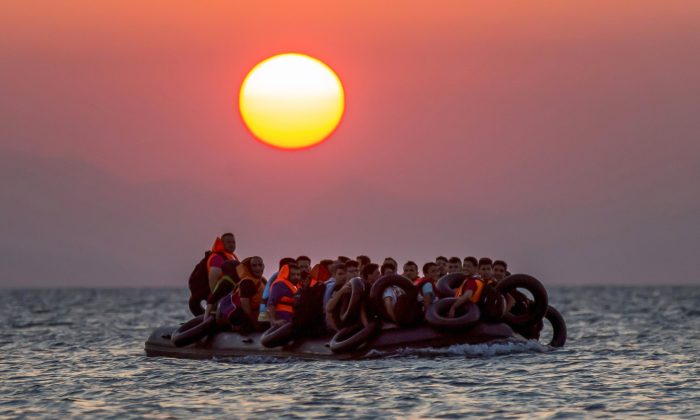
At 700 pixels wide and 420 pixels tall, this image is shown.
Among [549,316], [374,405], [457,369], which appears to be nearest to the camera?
[374,405]

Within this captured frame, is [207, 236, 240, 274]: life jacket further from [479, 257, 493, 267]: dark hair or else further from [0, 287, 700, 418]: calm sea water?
[479, 257, 493, 267]: dark hair

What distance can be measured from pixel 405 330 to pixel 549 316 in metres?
4.27

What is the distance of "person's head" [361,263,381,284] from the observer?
2507cm

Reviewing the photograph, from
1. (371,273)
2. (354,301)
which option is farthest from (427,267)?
(354,301)

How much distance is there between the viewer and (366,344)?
2427 centimetres

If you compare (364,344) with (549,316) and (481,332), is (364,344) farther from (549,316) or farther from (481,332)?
(549,316)

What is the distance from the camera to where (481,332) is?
2438 cm

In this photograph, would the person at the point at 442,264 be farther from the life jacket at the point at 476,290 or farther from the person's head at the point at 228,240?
the person's head at the point at 228,240

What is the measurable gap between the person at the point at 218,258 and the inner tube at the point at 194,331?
253mm

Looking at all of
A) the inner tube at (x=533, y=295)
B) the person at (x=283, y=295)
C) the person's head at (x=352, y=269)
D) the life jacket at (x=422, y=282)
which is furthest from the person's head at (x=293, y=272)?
the inner tube at (x=533, y=295)

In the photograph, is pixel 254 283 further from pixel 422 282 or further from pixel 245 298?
pixel 422 282

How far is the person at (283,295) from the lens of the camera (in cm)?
2512

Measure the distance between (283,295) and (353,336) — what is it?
75.0 inches

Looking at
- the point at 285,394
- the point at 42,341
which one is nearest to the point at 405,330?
the point at 285,394
